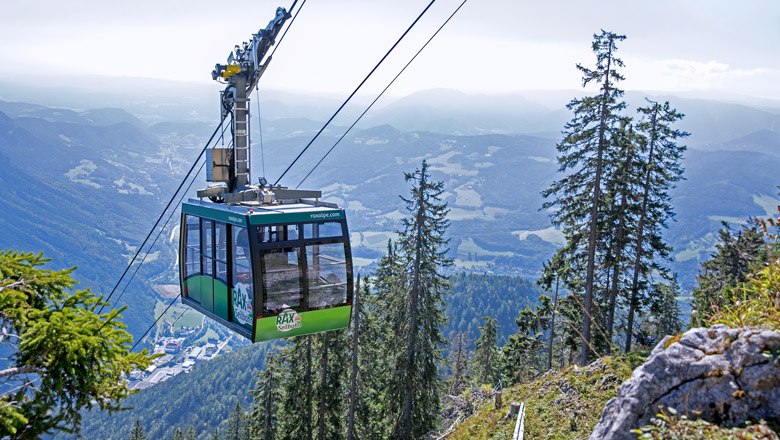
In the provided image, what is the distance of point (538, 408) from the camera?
1211cm

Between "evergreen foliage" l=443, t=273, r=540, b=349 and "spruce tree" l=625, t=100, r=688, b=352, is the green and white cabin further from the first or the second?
"evergreen foliage" l=443, t=273, r=540, b=349

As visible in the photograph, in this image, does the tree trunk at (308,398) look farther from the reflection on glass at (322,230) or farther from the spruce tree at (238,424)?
the spruce tree at (238,424)

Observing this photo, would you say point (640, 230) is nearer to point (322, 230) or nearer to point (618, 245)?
point (618, 245)

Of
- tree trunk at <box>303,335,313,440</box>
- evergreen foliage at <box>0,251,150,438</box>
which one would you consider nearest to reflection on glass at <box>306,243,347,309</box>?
evergreen foliage at <box>0,251,150,438</box>

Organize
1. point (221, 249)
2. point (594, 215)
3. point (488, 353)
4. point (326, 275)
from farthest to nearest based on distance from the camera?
point (488, 353), point (594, 215), point (221, 249), point (326, 275)

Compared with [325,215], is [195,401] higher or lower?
lower

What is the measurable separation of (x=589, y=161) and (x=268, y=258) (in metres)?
15.9

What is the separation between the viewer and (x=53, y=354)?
19.9ft

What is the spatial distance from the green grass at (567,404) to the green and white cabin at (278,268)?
4308 mm

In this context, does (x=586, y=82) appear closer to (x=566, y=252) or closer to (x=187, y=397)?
(x=566, y=252)

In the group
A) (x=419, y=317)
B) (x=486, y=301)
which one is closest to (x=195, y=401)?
(x=486, y=301)

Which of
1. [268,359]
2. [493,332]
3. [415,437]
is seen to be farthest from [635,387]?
[493,332]

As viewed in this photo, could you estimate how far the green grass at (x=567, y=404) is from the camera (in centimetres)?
963

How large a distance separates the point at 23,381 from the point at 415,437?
832 inches
